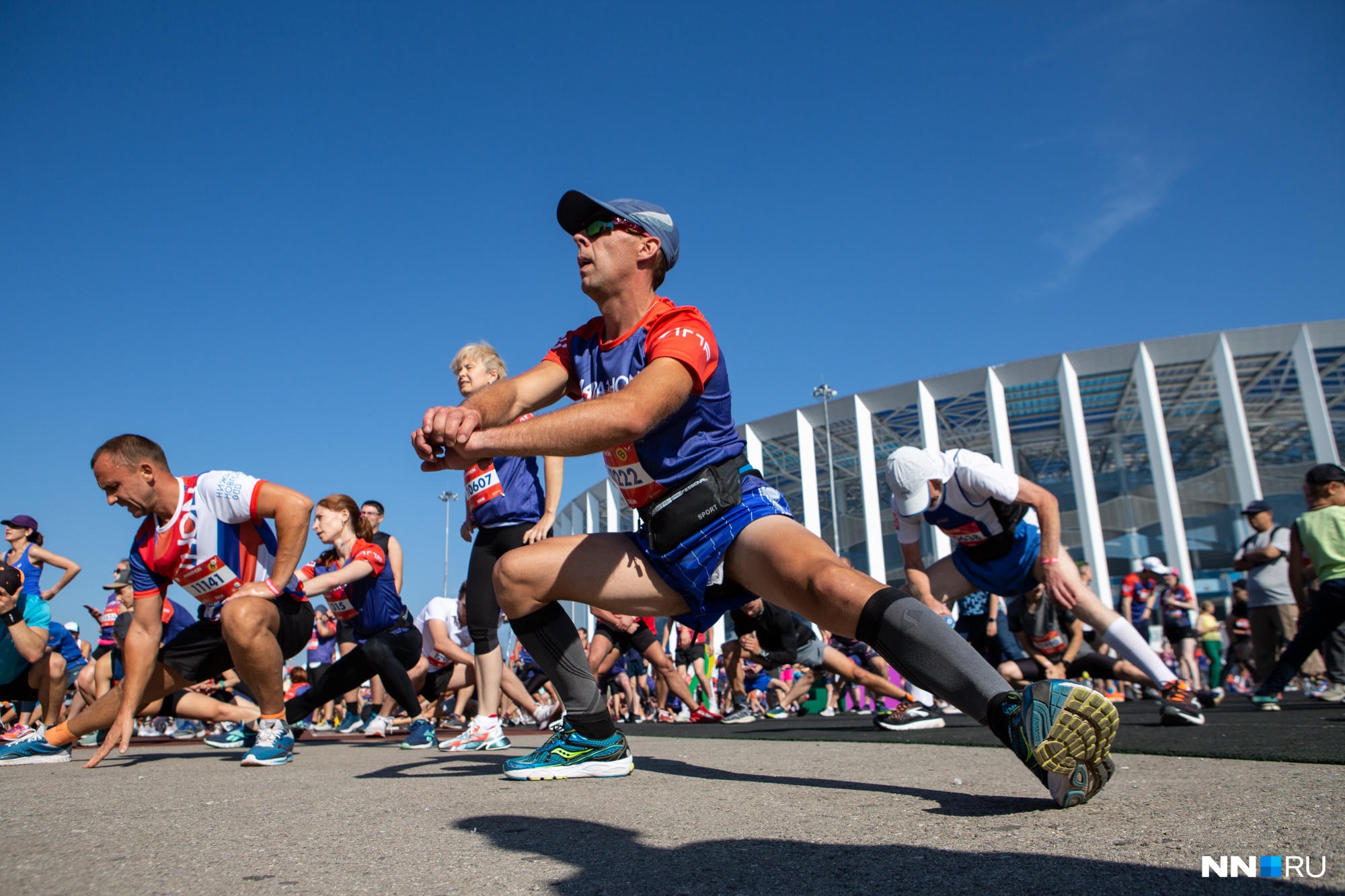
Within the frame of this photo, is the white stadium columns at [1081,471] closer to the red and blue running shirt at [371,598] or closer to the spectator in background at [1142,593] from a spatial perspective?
the spectator in background at [1142,593]

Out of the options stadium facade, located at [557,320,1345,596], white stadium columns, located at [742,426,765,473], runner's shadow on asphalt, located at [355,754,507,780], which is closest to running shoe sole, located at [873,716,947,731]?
runner's shadow on asphalt, located at [355,754,507,780]

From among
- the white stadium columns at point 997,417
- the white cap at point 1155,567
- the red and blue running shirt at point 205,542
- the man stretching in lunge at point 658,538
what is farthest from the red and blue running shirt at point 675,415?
the white stadium columns at point 997,417

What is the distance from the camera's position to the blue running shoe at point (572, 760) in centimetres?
303

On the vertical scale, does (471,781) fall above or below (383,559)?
below

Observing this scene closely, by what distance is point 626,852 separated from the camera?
64.7 inches

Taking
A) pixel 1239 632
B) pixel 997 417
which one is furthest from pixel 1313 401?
pixel 1239 632

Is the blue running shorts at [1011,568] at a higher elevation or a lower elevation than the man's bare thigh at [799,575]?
higher

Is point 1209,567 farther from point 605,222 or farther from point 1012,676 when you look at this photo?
point 605,222

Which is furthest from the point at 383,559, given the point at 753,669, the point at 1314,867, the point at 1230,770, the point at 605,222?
the point at 753,669

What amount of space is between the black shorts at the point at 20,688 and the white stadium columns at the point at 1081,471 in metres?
26.9

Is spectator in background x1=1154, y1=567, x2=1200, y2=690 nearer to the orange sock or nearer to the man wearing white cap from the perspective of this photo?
the man wearing white cap

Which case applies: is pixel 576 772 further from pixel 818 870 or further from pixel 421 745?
pixel 421 745

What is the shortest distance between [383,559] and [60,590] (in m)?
6.44

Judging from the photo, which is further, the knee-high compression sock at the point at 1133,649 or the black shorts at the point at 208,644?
the black shorts at the point at 208,644
